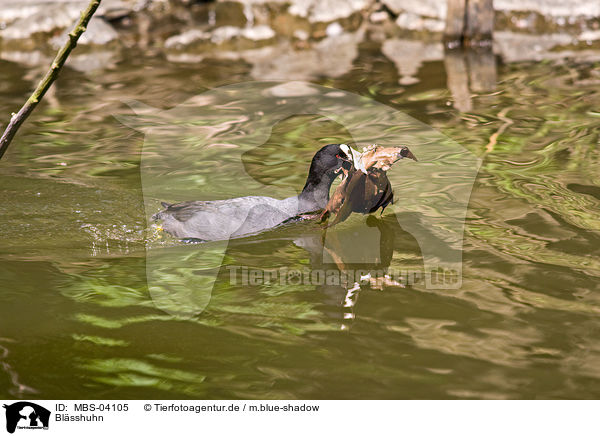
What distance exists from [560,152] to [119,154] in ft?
13.7

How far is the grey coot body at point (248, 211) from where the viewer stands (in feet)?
18.5

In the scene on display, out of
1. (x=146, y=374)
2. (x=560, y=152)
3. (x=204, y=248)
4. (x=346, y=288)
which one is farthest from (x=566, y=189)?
(x=146, y=374)

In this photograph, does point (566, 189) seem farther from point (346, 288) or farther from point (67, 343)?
point (67, 343)

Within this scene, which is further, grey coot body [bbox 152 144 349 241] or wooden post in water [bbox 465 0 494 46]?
wooden post in water [bbox 465 0 494 46]

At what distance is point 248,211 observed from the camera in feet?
18.6

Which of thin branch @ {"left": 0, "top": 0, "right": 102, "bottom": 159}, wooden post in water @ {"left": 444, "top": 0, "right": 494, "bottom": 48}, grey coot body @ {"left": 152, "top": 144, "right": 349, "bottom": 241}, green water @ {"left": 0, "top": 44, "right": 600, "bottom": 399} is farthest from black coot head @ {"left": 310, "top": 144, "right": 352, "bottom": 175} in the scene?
wooden post in water @ {"left": 444, "top": 0, "right": 494, "bottom": 48}

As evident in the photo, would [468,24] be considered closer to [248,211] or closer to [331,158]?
[331,158]

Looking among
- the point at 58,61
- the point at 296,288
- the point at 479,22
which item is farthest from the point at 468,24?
the point at 58,61

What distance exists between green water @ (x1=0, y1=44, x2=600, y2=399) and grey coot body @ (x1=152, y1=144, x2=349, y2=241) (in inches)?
5.4

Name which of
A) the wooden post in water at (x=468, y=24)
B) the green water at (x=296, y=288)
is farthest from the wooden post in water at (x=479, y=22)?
the green water at (x=296, y=288)

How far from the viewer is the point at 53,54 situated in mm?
12031
